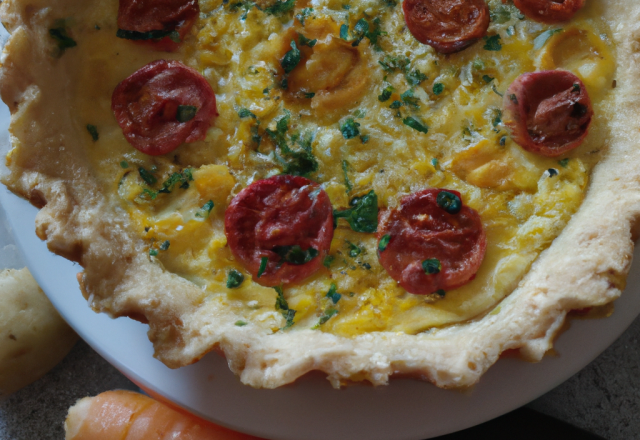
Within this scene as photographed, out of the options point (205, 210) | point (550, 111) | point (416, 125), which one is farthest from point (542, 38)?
point (205, 210)

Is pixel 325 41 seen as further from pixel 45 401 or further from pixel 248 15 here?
pixel 45 401

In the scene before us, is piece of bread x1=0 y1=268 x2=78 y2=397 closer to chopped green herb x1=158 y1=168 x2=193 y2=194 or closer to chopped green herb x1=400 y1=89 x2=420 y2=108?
chopped green herb x1=158 y1=168 x2=193 y2=194

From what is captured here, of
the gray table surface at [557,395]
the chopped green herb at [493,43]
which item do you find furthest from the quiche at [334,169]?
the gray table surface at [557,395]

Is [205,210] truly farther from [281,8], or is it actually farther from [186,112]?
[281,8]

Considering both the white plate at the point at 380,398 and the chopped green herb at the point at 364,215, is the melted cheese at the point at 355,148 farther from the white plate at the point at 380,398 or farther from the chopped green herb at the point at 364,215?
the white plate at the point at 380,398

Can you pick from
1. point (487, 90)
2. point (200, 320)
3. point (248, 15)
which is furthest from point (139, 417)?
point (487, 90)
